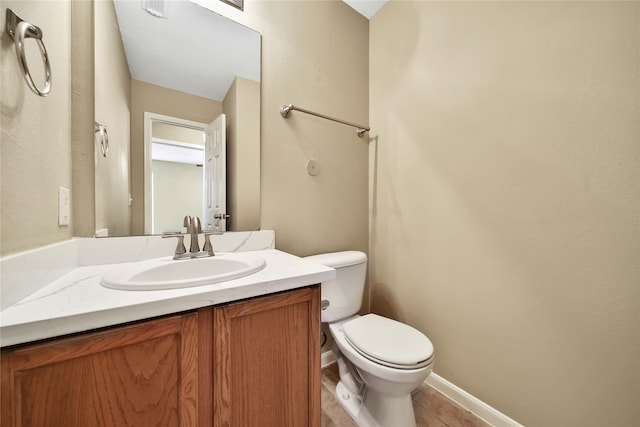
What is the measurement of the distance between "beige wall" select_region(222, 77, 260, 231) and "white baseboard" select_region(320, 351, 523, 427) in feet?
4.36

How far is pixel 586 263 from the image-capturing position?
0.82 metres

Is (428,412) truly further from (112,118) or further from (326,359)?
(112,118)

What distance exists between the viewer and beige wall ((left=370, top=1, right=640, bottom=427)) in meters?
0.77

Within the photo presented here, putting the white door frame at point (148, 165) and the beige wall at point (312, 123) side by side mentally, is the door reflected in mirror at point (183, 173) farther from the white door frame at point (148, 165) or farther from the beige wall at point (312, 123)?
the beige wall at point (312, 123)

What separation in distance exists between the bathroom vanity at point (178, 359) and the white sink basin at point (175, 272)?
0.03m

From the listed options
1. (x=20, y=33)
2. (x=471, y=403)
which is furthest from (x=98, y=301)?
(x=471, y=403)

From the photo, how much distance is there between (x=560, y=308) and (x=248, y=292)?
46.1 inches

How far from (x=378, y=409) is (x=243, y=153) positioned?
1393mm

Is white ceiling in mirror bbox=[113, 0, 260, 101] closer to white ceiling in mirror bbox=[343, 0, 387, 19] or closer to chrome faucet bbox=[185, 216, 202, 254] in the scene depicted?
chrome faucet bbox=[185, 216, 202, 254]

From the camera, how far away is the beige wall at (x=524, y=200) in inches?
30.4

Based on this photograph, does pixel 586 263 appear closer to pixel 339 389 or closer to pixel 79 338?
pixel 339 389

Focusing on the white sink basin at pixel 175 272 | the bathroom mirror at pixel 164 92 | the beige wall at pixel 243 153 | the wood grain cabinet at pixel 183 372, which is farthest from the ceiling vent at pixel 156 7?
the wood grain cabinet at pixel 183 372

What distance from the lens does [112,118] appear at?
36.8 inches

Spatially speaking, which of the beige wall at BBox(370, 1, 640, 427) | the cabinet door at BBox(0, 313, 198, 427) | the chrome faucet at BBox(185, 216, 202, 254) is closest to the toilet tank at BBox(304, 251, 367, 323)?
the beige wall at BBox(370, 1, 640, 427)
